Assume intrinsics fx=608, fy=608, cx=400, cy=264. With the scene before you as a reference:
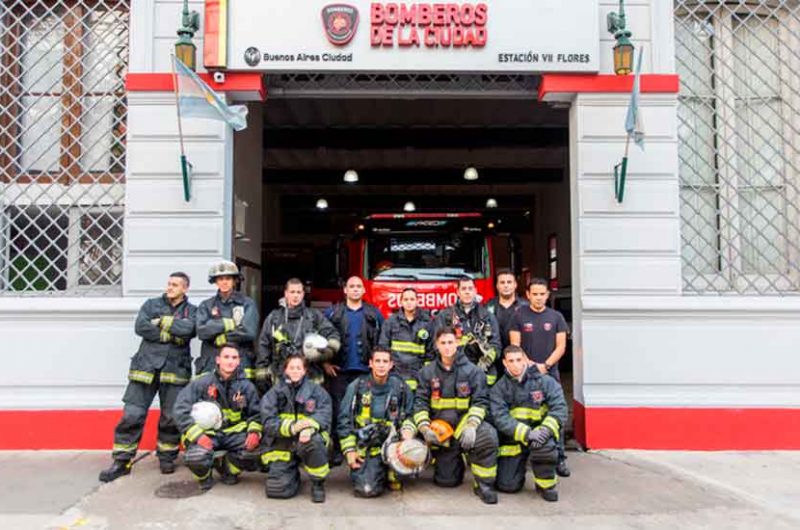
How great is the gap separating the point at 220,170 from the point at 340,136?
6298mm

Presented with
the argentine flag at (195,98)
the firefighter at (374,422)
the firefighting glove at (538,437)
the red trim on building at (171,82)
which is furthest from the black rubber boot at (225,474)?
the red trim on building at (171,82)

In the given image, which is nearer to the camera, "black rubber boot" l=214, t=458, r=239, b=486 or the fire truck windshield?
"black rubber boot" l=214, t=458, r=239, b=486

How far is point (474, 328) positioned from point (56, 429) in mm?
4434

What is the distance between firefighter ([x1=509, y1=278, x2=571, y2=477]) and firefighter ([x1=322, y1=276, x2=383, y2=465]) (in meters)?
1.37

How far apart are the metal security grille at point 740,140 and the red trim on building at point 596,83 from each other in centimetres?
55

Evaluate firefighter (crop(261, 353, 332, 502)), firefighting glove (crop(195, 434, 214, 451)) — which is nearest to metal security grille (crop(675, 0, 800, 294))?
firefighter (crop(261, 353, 332, 502))

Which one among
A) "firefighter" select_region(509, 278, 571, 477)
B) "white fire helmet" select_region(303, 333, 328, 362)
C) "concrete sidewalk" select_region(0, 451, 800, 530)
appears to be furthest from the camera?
"firefighter" select_region(509, 278, 571, 477)

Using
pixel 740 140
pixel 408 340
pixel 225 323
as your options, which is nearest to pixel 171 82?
pixel 225 323

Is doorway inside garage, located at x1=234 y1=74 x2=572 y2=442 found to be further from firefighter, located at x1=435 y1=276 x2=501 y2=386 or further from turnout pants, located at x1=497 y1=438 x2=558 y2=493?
turnout pants, located at x1=497 y1=438 x2=558 y2=493

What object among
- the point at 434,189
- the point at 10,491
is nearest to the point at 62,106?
the point at 10,491

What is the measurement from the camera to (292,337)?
5.68 meters

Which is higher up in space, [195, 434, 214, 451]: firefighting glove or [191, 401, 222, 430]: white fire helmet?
[191, 401, 222, 430]: white fire helmet

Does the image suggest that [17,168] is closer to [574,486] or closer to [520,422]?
[520,422]

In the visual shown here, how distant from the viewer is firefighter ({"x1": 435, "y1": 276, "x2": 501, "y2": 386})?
5707 millimetres
